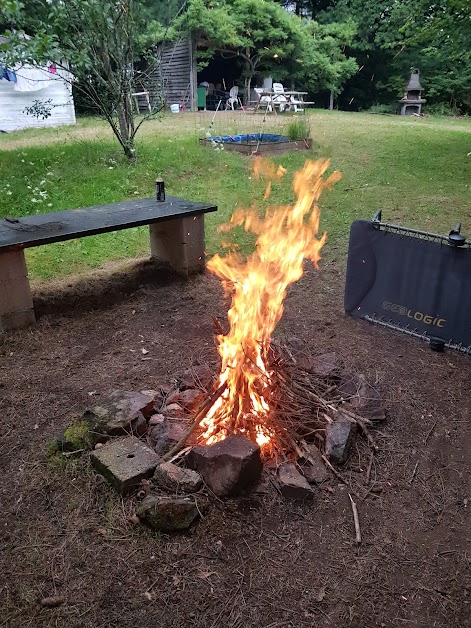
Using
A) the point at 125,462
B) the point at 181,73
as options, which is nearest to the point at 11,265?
the point at 125,462

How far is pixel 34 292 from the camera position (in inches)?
220

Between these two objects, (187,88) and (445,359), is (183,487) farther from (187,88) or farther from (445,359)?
(187,88)

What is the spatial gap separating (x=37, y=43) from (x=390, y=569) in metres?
8.83

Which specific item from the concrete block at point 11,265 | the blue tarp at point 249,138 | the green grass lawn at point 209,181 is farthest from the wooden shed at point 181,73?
the concrete block at point 11,265

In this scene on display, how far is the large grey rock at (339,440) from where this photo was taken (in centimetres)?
303

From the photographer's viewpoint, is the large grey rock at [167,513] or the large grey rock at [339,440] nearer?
the large grey rock at [167,513]

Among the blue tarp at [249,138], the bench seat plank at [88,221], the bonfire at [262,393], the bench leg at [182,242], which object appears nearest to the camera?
the bonfire at [262,393]

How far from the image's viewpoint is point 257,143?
1212 centimetres

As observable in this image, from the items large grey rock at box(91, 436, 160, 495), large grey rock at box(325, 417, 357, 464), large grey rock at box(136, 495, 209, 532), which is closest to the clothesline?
large grey rock at box(91, 436, 160, 495)

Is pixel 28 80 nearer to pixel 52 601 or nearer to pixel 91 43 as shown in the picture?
pixel 91 43

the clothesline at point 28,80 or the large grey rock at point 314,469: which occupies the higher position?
the clothesline at point 28,80

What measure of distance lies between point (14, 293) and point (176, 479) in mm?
2751

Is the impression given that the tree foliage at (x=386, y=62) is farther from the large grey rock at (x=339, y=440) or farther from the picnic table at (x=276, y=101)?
the large grey rock at (x=339, y=440)

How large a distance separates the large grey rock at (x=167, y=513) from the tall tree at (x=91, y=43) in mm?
7920
